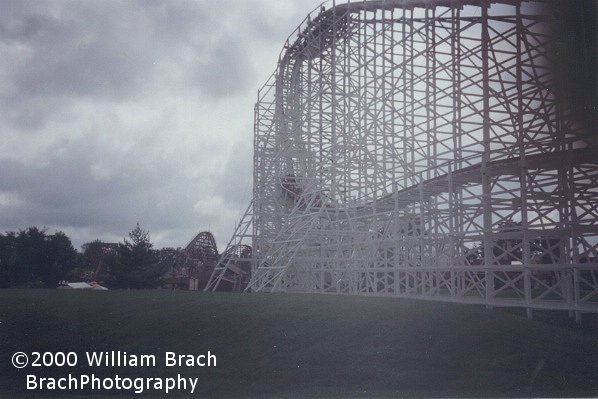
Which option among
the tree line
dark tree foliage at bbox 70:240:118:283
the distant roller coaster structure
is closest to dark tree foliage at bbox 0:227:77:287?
the tree line

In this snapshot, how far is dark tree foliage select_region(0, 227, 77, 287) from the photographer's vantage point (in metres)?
27.7

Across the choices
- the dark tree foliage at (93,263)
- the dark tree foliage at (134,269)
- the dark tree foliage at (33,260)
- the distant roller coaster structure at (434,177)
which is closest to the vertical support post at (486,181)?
the distant roller coaster structure at (434,177)

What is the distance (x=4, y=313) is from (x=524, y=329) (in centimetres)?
1130

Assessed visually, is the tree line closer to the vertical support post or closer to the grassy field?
the grassy field

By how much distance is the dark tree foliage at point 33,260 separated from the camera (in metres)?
27.7

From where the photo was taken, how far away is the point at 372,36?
1958cm

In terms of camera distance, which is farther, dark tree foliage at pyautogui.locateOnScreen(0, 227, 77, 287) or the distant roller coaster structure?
dark tree foliage at pyautogui.locateOnScreen(0, 227, 77, 287)

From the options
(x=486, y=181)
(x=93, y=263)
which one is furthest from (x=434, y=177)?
(x=93, y=263)

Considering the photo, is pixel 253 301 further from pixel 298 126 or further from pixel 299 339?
pixel 298 126

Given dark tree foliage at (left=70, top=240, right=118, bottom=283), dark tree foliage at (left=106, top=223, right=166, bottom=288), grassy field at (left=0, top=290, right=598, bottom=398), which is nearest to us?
grassy field at (left=0, top=290, right=598, bottom=398)

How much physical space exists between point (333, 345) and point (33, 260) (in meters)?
24.0

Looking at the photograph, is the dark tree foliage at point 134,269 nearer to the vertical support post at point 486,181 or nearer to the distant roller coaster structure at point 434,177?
the distant roller coaster structure at point 434,177

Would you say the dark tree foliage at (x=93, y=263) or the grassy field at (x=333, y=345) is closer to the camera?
the grassy field at (x=333, y=345)

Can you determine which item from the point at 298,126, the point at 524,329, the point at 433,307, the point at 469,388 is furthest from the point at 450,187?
the point at 298,126
